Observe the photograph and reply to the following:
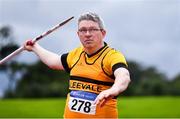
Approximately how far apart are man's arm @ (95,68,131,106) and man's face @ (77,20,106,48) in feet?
1.81

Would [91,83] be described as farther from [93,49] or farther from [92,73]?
[93,49]

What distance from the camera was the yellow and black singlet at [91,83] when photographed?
6.67 metres

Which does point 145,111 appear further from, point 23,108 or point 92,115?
point 92,115

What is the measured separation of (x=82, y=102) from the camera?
6.73m

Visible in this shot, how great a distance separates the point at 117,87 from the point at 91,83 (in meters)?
0.96

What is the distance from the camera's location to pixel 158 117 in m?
32.3

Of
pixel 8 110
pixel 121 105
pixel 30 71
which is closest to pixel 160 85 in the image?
pixel 30 71

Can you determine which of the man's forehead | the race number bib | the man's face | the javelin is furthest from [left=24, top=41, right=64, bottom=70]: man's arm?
the man's forehead

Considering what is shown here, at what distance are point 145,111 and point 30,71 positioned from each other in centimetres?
Answer: 2942

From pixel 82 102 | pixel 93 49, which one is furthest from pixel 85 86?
pixel 93 49

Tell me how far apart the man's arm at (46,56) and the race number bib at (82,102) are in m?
0.60

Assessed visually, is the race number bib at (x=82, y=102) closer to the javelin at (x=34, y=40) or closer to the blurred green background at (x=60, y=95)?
the javelin at (x=34, y=40)

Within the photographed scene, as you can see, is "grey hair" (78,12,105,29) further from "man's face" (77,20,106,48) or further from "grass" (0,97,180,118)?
"grass" (0,97,180,118)

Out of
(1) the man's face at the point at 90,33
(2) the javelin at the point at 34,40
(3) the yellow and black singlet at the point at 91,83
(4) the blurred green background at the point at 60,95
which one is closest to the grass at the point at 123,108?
(4) the blurred green background at the point at 60,95
